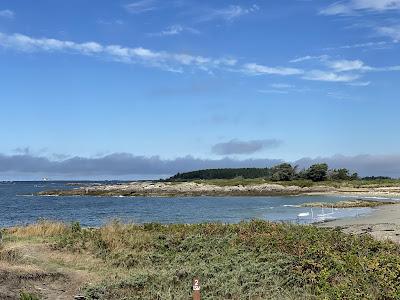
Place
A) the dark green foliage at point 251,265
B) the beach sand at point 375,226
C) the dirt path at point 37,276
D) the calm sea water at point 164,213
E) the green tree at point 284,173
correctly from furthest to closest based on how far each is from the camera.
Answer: the green tree at point 284,173 < the calm sea water at point 164,213 < the beach sand at point 375,226 < the dirt path at point 37,276 < the dark green foliage at point 251,265

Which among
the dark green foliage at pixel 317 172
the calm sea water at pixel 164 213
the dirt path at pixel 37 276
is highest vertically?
the dark green foliage at pixel 317 172

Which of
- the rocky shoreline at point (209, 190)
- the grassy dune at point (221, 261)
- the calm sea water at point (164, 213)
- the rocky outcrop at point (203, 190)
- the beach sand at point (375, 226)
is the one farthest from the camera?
the rocky outcrop at point (203, 190)

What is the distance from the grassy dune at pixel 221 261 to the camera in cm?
1223

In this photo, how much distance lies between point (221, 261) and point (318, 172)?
423 feet

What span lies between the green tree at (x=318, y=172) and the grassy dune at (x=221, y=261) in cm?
12108

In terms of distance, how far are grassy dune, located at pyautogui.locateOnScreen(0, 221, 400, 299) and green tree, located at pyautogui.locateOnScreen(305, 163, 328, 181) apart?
397 feet

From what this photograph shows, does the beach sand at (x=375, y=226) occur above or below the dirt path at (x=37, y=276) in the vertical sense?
below

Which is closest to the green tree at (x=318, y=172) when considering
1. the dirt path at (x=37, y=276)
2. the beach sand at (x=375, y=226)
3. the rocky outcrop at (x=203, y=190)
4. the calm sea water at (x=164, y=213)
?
the rocky outcrop at (x=203, y=190)

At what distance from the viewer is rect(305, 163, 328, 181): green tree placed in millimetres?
139750

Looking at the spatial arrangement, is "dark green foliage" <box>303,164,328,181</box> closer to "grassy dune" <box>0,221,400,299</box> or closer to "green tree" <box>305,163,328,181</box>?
"green tree" <box>305,163,328,181</box>

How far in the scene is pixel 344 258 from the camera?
44.2 ft

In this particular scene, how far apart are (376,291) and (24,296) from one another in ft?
23.6

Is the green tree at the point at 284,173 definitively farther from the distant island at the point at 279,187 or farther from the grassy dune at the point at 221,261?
the grassy dune at the point at 221,261

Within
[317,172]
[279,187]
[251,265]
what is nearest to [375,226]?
[251,265]
